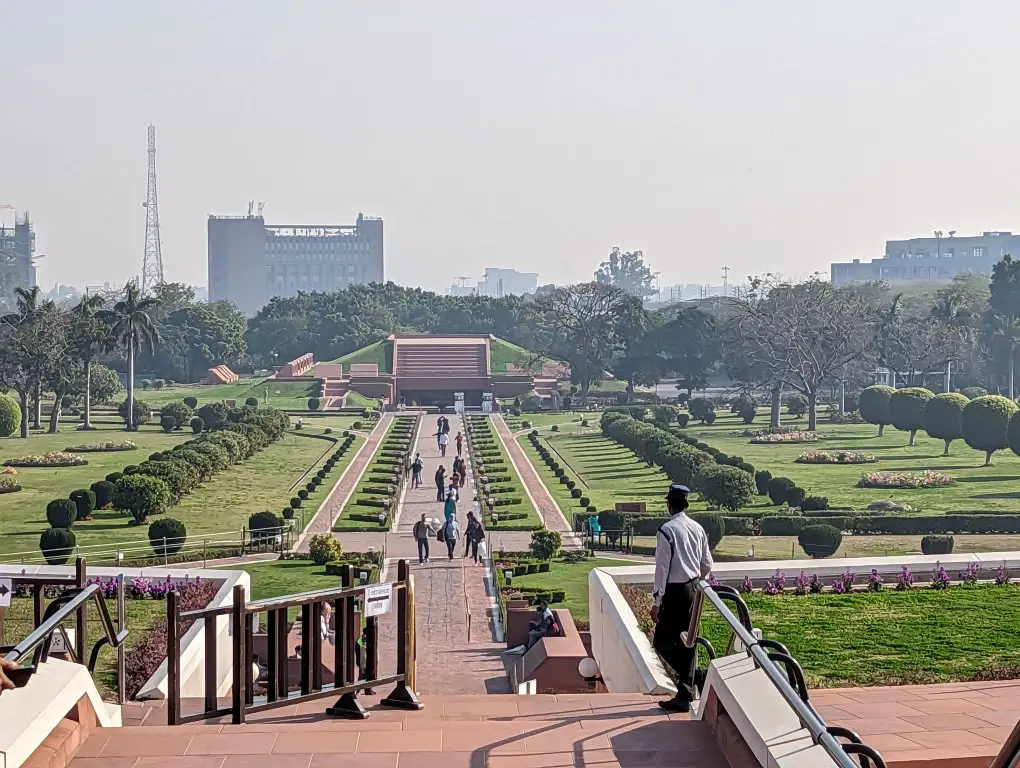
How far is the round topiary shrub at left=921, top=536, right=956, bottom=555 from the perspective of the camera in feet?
62.6

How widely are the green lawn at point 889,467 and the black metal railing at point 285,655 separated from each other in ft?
61.8

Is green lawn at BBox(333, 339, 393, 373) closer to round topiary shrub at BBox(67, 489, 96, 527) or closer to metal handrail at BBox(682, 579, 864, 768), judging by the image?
round topiary shrub at BBox(67, 489, 96, 527)

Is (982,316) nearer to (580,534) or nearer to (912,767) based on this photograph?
(580,534)

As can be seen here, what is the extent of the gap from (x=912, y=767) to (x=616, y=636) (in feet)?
14.1

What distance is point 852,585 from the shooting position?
11148mm

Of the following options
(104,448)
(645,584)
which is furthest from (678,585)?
(104,448)

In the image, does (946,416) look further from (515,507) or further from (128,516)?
(128,516)

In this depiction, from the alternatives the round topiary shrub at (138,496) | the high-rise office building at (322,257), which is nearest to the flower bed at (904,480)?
the round topiary shrub at (138,496)

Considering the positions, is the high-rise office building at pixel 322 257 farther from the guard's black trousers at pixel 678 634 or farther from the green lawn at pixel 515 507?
the guard's black trousers at pixel 678 634

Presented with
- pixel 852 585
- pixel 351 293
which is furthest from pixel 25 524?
pixel 351 293

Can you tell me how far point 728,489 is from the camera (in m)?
24.0

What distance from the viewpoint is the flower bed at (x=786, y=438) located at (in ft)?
125

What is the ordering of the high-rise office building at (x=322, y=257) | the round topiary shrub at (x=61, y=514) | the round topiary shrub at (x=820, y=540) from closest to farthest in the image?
the round topiary shrub at (x=820, y=540) < the round topiary shrub at (x=61, y=514) < the high-rise office building at (x=322, y=257)

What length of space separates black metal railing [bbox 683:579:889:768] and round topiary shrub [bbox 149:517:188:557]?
14656 millimetres
